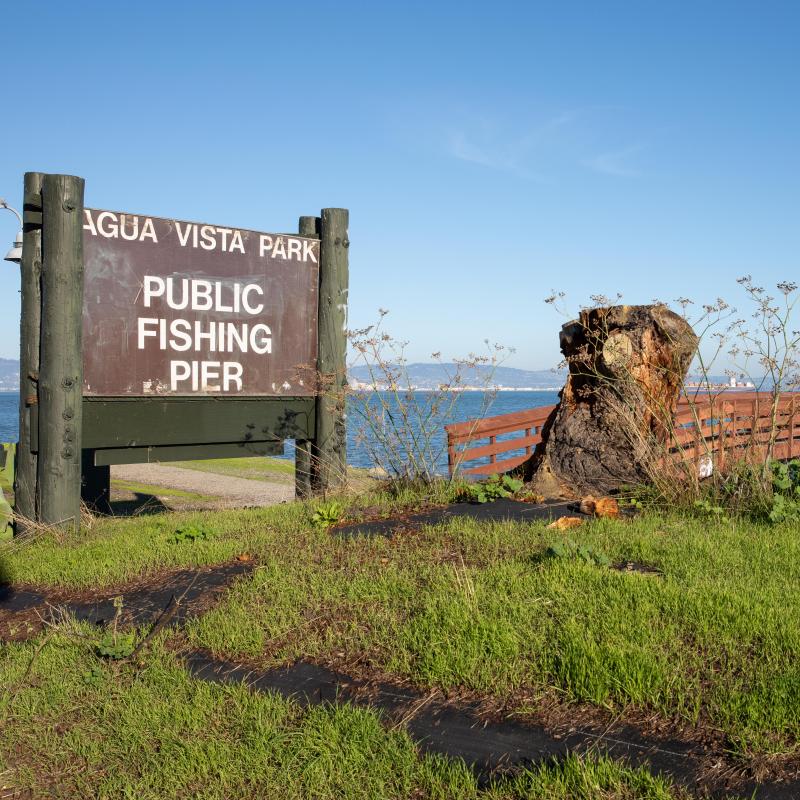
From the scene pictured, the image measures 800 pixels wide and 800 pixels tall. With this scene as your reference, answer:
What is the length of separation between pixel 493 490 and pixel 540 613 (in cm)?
337

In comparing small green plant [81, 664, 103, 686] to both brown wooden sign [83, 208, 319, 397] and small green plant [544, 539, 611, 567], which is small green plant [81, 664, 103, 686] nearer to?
small green plant [544, 539, 611, 567]

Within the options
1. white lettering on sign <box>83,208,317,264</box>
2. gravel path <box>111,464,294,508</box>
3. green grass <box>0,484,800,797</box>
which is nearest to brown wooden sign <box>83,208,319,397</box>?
white lettering on sign <box>83,208,317,264</box>

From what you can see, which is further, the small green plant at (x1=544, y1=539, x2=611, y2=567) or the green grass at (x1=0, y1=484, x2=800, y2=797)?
the small green plant at (x1=544, y1=539, x2=611, y2=567)

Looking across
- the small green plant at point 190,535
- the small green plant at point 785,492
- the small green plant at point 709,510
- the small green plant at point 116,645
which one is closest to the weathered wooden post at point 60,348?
the small green plant at point 190,535

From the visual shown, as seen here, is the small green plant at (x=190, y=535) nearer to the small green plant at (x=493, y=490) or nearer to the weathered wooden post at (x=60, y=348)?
the weathered wooden post at (x=60, y=348)

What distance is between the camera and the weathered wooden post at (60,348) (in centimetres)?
782

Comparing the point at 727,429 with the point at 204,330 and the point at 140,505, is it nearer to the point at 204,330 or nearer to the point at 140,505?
the point at 204,330

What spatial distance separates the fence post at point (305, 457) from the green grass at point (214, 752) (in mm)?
5446

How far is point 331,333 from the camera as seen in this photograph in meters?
9.56

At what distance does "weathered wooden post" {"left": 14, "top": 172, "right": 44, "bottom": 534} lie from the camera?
793cm

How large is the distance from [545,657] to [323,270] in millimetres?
6532

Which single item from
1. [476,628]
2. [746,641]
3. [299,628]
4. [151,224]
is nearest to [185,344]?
[151,224]

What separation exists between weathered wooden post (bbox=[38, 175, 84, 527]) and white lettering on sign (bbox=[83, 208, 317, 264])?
11.5 inches

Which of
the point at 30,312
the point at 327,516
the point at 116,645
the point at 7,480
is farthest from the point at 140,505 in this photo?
the point at 116,645
